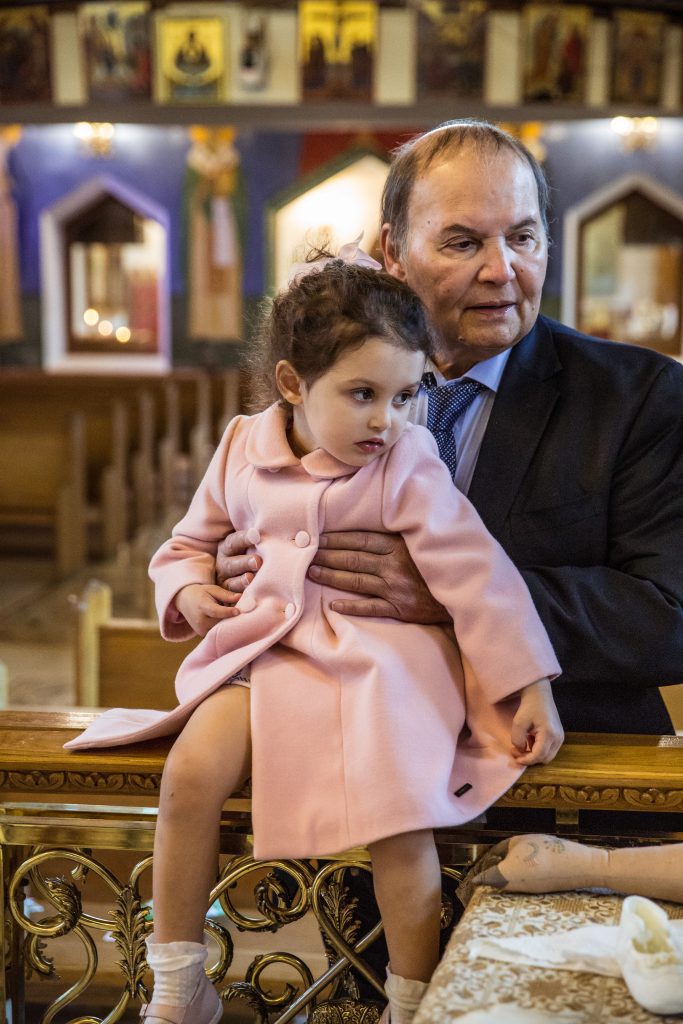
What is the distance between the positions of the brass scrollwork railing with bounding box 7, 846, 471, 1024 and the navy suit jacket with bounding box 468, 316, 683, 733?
1.46 ft

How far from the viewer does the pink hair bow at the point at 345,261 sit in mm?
1871

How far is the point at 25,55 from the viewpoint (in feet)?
43.1

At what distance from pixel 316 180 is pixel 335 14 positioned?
2007 millimetres

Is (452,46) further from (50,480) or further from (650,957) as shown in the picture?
(650,957)

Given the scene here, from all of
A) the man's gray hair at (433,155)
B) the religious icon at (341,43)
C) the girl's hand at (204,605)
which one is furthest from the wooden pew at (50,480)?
the girl's hand at (204,605)

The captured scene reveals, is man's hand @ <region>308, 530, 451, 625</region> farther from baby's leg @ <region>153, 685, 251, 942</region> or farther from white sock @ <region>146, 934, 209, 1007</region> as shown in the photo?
white sock @ <region>146, 934, 209, 1007</region>

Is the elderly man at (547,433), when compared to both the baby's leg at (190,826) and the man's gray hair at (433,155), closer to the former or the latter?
the man's gray hair at (433,155)

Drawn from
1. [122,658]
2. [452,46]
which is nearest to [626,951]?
[122,658]

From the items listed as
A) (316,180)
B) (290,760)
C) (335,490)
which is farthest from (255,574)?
(316,180)

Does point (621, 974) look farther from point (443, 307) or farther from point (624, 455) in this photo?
point (443, 307)

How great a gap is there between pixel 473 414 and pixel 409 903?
3.02ft

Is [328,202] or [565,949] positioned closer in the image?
[565,949]

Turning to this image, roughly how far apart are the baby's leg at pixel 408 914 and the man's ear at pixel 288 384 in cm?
66

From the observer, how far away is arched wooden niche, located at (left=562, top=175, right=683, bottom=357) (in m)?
14.5
